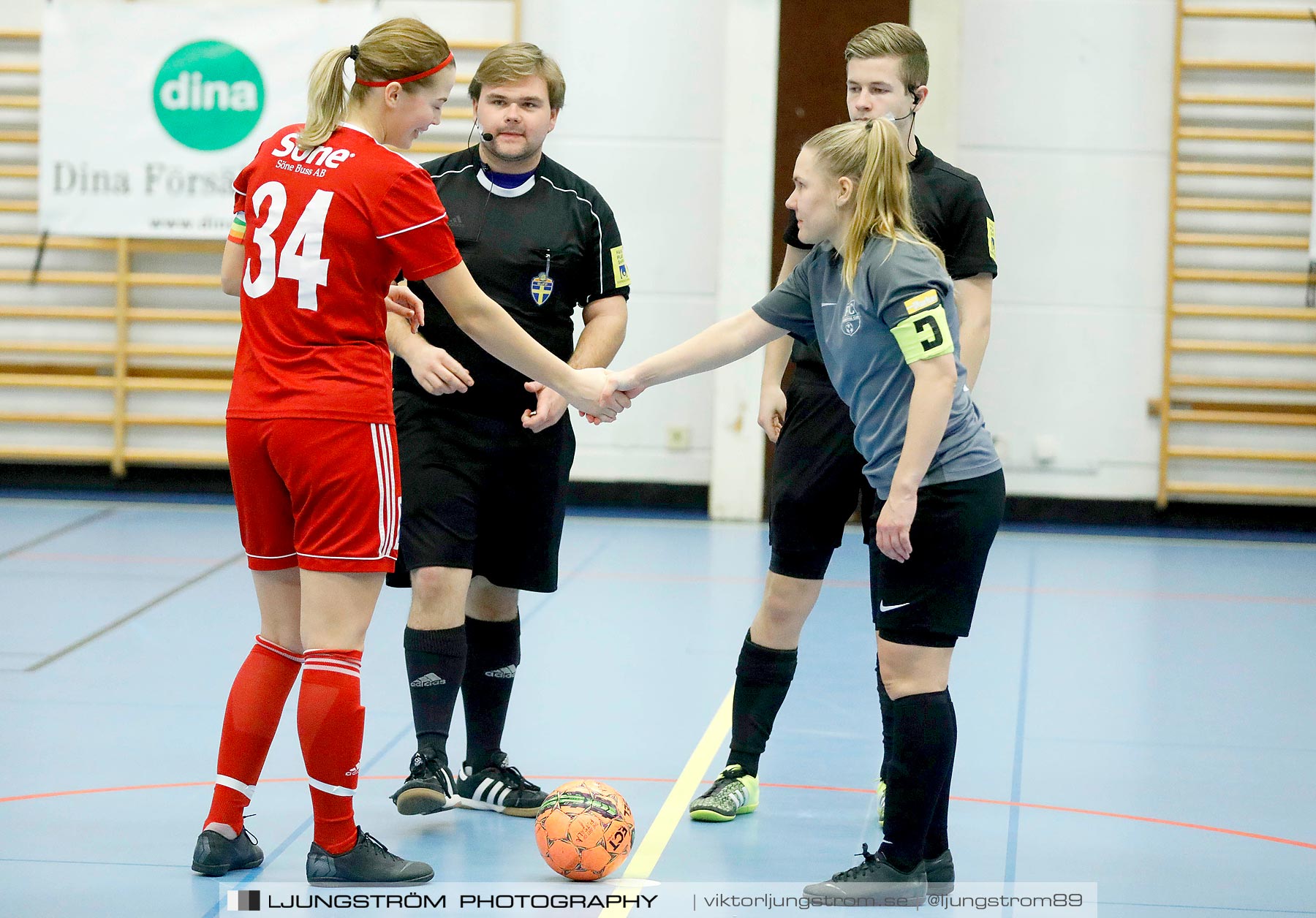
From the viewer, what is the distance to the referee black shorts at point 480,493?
3357mm

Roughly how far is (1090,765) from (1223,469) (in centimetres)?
465

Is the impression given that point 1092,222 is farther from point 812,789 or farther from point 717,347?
point 717,347

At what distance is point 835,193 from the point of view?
2881mm

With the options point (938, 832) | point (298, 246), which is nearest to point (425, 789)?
point (938, 832)

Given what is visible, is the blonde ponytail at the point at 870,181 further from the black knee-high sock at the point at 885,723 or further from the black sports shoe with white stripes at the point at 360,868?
the black sports shoe with white stripes at the point at 360,868

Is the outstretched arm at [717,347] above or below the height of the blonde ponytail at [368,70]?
below

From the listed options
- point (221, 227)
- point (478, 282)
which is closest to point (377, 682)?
point (478, 282)

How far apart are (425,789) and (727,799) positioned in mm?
699

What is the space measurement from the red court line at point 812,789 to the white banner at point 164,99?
510 cm

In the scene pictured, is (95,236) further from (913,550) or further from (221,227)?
(913,550)

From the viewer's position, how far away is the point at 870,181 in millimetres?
2840

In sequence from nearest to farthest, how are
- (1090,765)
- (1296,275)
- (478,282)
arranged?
1. (478,282)
2. (1090,765)
3. (1296,275)

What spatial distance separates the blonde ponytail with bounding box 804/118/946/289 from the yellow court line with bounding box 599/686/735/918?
128 centimetres

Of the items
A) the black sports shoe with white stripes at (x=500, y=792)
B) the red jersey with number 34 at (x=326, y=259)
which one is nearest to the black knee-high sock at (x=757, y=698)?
the black sports shoe with white stripes at (x=500, y=792)
